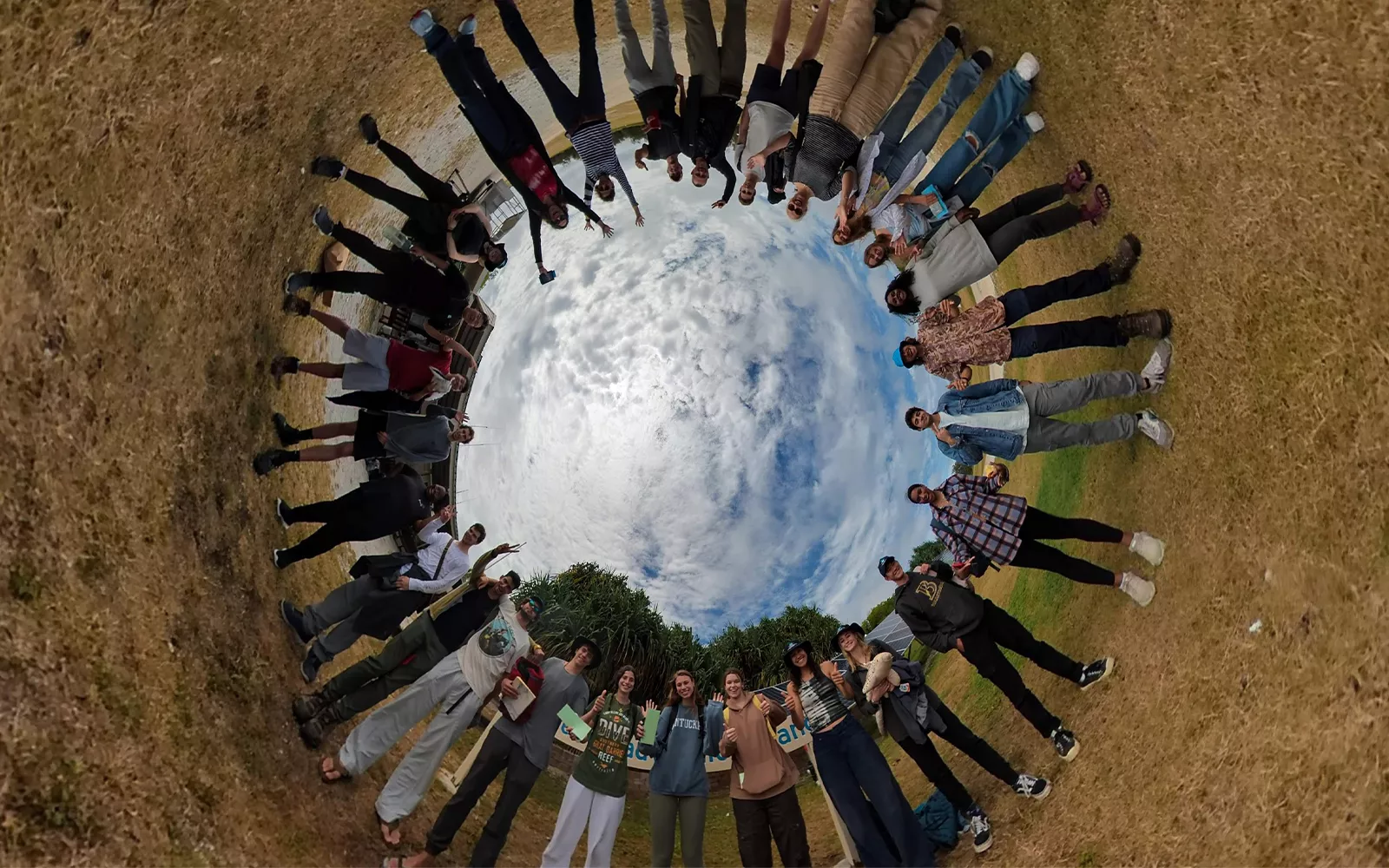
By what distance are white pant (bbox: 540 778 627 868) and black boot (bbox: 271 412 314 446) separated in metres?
6.22

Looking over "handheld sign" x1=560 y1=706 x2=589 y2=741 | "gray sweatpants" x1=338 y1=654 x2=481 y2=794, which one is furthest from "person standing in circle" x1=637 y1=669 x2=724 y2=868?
"gray sweatpants" x1=338 y1=654 x2=481 y2=794

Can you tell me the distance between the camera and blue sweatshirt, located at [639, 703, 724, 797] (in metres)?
10.2

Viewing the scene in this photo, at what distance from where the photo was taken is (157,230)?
9.12 m

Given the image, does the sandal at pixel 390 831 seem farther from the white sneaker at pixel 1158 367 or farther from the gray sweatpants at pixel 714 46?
the white sneaker at pixel 1158 367

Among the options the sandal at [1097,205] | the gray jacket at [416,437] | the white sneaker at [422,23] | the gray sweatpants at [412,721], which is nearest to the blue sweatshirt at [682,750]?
the gray sweatpants at [412,721]

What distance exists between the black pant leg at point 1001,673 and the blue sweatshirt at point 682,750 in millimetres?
3590

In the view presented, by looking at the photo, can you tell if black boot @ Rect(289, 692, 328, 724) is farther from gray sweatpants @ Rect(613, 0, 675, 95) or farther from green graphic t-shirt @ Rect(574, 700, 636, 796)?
gray sweatpants @ Rect(613, 0, 675, 95)

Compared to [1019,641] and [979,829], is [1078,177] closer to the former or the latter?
[1019,641]

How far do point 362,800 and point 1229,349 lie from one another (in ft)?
42.5

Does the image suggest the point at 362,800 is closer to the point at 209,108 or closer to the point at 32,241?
the point at 32,241

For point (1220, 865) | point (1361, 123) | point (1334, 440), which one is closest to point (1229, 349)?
point (1334, 440)

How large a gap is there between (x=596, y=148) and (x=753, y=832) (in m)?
9.61

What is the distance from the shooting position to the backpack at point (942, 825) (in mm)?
10430

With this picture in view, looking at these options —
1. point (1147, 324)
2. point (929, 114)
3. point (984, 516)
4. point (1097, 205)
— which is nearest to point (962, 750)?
point (984, 516)
